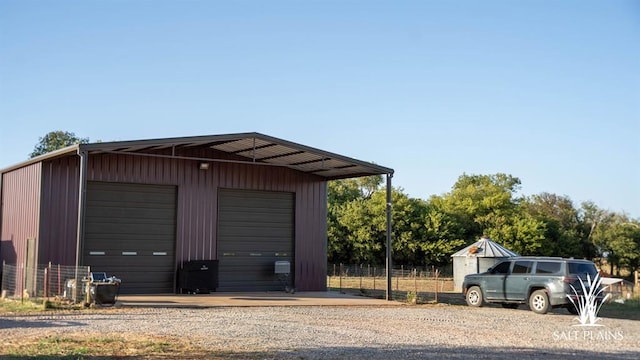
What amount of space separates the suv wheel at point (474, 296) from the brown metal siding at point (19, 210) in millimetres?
12719

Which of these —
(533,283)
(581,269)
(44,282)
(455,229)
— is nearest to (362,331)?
(533,283)

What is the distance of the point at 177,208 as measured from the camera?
24188 mm

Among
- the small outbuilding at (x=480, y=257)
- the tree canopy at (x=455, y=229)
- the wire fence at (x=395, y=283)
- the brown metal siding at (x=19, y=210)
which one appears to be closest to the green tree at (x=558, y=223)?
the tree canopy at (x=455, y=229)

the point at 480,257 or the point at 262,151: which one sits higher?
the point at 262,151

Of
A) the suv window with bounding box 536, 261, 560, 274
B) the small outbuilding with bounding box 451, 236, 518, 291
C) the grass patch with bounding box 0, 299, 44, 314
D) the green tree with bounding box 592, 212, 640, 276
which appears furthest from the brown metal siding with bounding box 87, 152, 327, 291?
the green tree with bounding box 592, 212, 640, 276

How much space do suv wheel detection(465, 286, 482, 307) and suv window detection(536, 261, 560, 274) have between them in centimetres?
237

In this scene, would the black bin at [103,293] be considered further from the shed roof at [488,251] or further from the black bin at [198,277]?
the shed roof at [488,251]

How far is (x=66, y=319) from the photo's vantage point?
15945 millimetres

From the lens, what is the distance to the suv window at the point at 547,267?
19703 millimetres

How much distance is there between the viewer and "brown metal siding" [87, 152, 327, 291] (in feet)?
76.6

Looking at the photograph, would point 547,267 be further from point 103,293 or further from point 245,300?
point 103,293

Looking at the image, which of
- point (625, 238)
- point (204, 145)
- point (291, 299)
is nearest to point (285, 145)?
point (204, 145)

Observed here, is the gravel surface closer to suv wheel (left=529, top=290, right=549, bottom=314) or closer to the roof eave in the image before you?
suv wheel (left=529, top=290, right=549, bottom=314)

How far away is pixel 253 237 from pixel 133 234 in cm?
414
